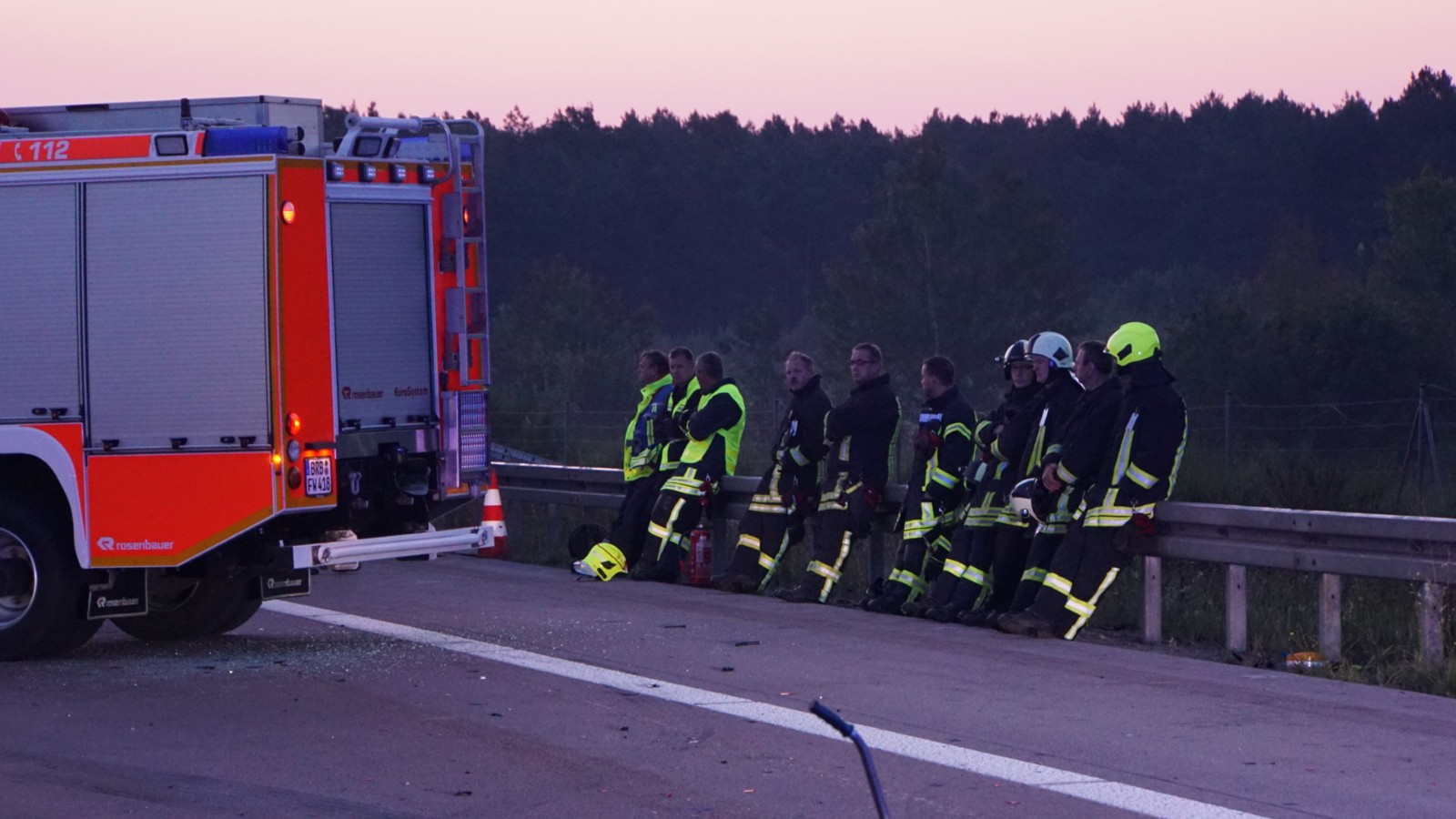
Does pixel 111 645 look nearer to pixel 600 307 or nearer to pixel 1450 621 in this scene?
pixel 1450 621

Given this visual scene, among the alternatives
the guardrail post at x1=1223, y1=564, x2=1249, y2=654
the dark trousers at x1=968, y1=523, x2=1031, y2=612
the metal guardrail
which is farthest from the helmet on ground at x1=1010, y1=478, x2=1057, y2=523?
the guardrail post at x1=1223, y1=564, x2=1249, y2=654

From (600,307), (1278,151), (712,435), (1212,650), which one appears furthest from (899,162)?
(1212,650)

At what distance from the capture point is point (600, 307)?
5488cm

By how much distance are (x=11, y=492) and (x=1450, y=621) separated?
26.1 feet

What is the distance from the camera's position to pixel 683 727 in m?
8.03

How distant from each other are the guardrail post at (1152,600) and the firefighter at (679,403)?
453cm

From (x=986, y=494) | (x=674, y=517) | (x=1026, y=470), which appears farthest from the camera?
(x=674, y=517)

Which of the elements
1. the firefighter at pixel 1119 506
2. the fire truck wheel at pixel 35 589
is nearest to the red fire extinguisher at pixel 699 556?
the firefighter at pixel 1119 506

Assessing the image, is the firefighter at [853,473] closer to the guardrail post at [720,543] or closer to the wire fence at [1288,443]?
the guardrail post at [720,543]

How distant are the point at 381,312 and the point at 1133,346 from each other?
4.41m

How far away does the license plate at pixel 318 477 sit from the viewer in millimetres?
9648

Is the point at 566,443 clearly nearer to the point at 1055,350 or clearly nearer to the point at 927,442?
the point at 927,442

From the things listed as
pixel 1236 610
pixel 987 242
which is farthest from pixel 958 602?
pixel 987 242

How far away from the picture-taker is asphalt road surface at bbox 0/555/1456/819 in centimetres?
671
